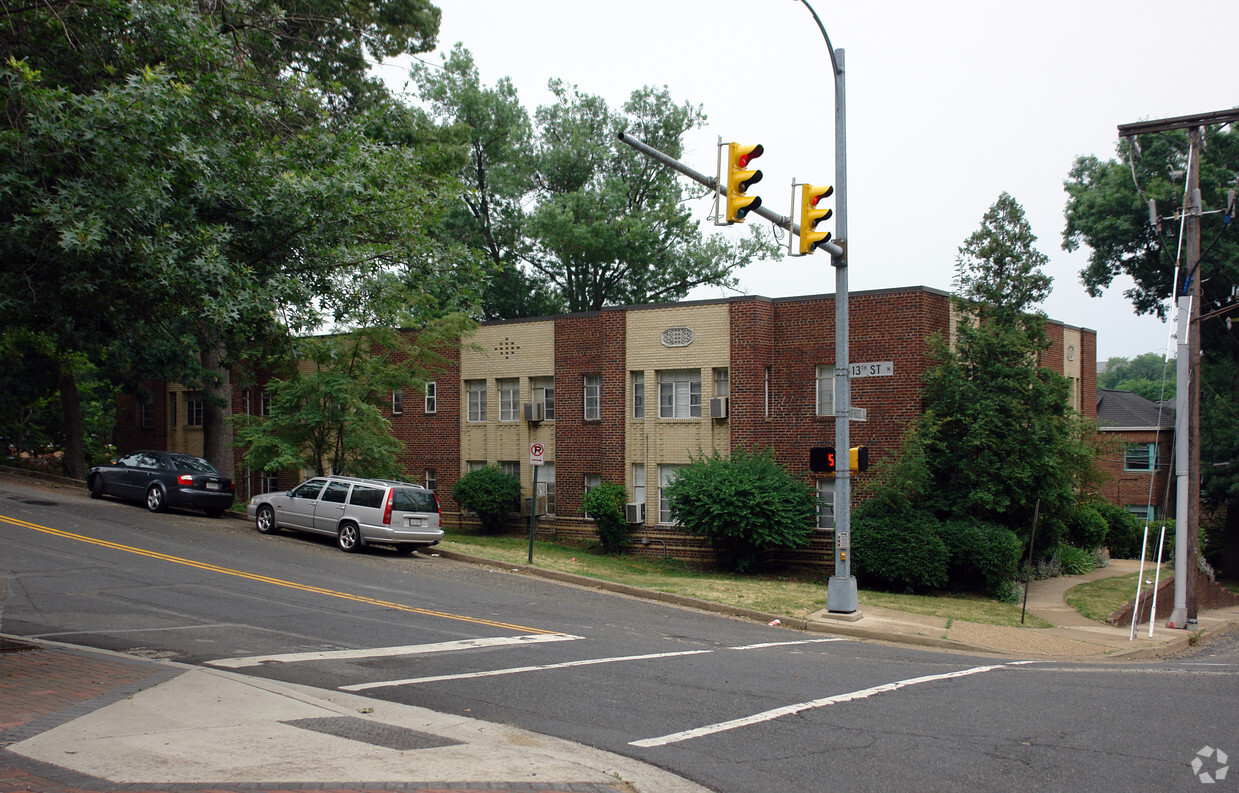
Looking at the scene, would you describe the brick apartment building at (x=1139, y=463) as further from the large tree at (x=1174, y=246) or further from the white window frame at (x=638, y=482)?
the white window frame at (x=638, y=482)

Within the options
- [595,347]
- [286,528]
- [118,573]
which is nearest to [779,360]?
[595,347]

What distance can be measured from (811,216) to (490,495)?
1792 centimetres

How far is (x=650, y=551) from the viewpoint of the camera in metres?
26.5

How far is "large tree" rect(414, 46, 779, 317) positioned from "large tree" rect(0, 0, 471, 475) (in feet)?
103

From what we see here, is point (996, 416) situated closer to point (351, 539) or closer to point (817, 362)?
point (817, 362)

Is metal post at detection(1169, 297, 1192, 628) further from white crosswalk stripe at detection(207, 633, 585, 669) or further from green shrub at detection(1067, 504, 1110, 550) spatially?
white crosswalk stripe at detection(207, 633, 585, 669)

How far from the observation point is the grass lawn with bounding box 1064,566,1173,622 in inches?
792

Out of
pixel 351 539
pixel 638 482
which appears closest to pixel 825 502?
pixel 638 482

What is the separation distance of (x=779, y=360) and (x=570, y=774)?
1953cm

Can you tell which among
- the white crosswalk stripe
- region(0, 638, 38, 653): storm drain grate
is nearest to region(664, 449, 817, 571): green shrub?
the white crosswalk stripe

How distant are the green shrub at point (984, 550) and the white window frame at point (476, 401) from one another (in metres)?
14.9

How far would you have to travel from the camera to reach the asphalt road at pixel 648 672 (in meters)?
7.20

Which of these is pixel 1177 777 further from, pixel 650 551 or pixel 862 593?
pixel 650 551

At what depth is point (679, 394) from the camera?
87.8 feet
